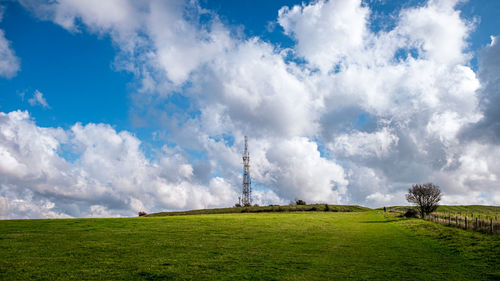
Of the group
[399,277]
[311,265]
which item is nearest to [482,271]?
[399,277]

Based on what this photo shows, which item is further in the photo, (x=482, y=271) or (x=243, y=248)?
(x=243, y=248)

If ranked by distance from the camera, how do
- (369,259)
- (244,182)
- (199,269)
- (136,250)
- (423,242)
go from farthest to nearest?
(244,182) < (423,242) < (136,250) < (369,259) < (199,269)

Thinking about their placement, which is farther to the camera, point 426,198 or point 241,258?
point 426,198

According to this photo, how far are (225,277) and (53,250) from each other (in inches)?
535

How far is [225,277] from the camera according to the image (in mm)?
14984

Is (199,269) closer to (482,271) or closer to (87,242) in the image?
(87,242)

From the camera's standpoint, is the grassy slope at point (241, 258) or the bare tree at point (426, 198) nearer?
the grassy slope at point (241, 258)

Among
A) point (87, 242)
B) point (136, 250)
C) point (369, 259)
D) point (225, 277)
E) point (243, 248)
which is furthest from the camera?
point (87, 242)

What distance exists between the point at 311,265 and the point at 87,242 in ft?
59.5

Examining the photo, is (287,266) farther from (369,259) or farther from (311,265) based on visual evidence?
(369,259)

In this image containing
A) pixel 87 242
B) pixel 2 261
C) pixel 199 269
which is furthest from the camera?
pixel 87 242

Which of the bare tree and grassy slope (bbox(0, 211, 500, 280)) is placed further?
the bare tree

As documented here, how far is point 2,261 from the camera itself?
17656 millimetres

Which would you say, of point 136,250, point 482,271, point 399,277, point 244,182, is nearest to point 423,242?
point 482,271
